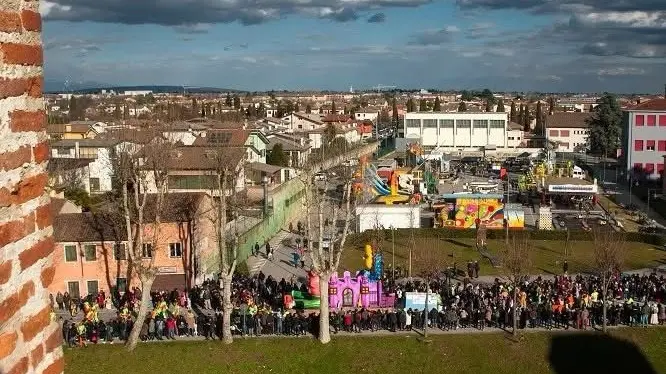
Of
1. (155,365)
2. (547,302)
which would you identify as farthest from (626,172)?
(155,365)

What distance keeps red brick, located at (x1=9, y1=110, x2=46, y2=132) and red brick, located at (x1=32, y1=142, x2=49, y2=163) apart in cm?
10

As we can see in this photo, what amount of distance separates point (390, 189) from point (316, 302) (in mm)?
27795

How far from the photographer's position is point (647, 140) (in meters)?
66.1

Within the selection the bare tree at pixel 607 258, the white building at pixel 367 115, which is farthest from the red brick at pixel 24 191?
the white building at pixel 367 115

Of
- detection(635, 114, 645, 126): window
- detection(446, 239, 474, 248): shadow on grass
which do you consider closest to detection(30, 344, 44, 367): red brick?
detection(446, 239, 474, 248): shadow on grass

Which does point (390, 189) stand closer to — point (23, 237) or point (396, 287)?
point (396, 287)

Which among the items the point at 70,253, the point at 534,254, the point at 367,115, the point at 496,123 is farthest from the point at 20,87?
the point at 367,115

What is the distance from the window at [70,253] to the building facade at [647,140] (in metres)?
54.1

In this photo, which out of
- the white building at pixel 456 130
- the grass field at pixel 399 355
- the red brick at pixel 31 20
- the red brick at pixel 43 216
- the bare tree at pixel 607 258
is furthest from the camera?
the white building at pixel 456 130

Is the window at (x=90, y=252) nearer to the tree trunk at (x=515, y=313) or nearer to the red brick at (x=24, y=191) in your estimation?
the tree trunk at (x=515, y=313)

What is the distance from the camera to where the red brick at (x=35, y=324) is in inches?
152

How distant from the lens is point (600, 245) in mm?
29953

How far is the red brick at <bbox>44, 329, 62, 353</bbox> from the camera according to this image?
13.5 feet

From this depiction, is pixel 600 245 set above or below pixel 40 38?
below
